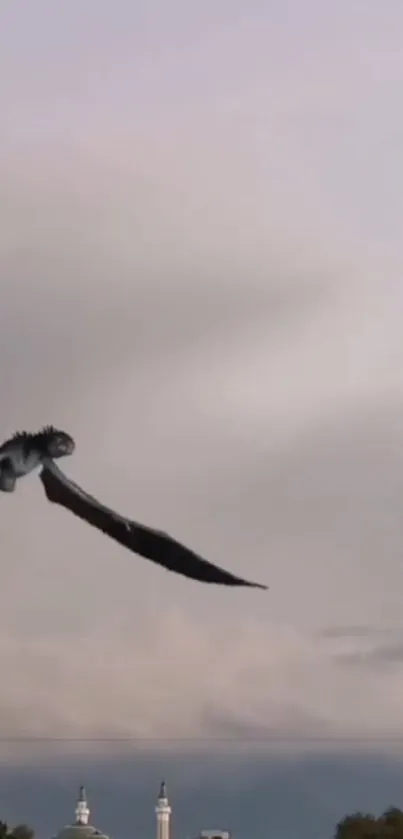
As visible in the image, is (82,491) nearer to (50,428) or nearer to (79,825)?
(50,428)

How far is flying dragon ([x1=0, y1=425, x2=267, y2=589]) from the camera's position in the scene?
314 inches

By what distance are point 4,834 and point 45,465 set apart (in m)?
63.8

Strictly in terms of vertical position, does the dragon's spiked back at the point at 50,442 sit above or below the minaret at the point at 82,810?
below

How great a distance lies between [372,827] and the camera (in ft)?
245

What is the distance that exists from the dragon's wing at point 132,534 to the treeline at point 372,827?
65571mm

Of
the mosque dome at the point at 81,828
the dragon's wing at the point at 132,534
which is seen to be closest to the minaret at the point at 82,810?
the mosque dome at the point at 81,828

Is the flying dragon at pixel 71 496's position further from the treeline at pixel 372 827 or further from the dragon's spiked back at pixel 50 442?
the treeline at pixel 372 827

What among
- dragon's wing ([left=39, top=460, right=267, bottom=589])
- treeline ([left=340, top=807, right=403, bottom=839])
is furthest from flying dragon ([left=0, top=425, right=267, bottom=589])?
treeline ([left=340, top=807, right=403, bottom=839])

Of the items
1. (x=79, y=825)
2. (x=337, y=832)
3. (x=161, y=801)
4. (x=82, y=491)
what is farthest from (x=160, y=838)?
(x=82, y=491)

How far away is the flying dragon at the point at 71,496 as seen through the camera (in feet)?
26.2

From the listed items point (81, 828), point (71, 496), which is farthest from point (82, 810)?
point (71, 496)

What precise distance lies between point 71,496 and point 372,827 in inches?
2681

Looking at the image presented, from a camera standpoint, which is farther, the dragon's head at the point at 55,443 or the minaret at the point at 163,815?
the minaret at the point at 163,815

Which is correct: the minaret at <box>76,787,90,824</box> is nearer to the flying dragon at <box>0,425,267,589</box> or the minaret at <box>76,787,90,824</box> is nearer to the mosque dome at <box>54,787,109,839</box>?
the mosque dome at <box>54,787,109,839</box>
